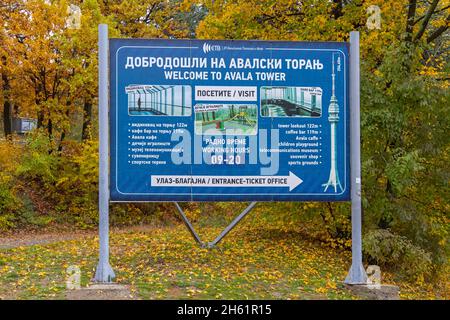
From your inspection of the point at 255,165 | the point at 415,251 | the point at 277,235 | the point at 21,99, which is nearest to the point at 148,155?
the point at 255,165

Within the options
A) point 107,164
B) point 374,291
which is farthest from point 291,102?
point 374,291

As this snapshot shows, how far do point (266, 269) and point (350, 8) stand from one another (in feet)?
29.4

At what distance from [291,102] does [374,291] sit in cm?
302

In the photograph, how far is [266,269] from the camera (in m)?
8.71

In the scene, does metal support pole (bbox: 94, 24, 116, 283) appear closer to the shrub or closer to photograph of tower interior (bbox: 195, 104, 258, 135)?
photograph of tower interior (bbox: 195, 104, 258, 135)

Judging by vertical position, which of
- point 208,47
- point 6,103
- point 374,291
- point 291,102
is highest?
point 6,103

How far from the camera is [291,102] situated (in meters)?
8.05

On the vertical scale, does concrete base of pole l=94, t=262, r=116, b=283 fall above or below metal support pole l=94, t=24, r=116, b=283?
below

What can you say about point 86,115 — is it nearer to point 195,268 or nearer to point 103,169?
point 195,268

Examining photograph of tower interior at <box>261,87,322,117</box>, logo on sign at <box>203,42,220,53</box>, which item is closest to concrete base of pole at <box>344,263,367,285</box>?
photograph of tower interior at <box>261,87,322,117</box>

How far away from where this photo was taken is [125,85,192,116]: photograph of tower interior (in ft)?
25.7

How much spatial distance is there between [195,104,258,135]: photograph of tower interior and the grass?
2.19m

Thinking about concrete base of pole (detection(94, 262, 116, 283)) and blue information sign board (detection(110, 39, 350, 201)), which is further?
blue information sign board (detection(110, 39, 350, 201))

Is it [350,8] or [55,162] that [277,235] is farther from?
[55,162]
